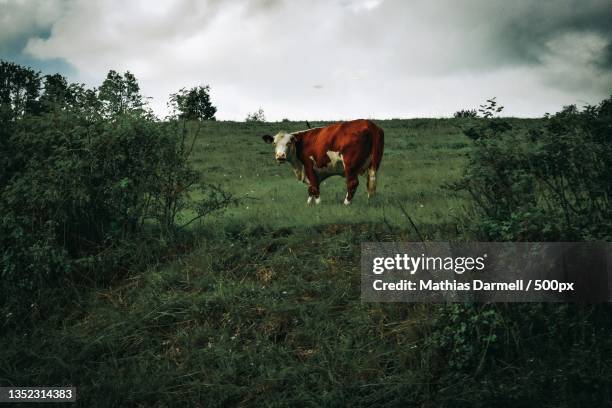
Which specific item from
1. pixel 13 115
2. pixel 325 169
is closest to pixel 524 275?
pixel 325 169

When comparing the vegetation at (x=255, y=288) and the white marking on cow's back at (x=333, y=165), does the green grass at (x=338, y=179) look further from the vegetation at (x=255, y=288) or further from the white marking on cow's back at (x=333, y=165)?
the white marking on cow's back at (x=333, y=165)

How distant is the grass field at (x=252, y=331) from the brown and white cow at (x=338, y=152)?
1.63m

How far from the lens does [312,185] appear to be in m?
12.2

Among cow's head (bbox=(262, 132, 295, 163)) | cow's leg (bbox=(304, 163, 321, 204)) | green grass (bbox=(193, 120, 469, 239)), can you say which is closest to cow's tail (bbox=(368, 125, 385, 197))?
green grass (bbox=(193, 120, 469, 239))

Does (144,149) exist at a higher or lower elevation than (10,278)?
higher

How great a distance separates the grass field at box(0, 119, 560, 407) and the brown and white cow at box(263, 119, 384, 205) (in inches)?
64.3

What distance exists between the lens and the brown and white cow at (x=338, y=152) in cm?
1175

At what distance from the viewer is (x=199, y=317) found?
7.29 m

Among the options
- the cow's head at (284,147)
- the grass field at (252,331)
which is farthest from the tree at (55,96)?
the cow's head at (284,147)

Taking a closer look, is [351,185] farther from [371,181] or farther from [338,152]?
[338,152]

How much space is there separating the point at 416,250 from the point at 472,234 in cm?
79

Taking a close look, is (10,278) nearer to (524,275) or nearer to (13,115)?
(13,115)

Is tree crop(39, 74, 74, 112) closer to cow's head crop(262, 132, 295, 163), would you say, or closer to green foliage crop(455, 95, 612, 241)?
cow's head crop(262, 132, 295, 163)

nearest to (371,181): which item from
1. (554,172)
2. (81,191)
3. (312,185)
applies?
(312,185)
